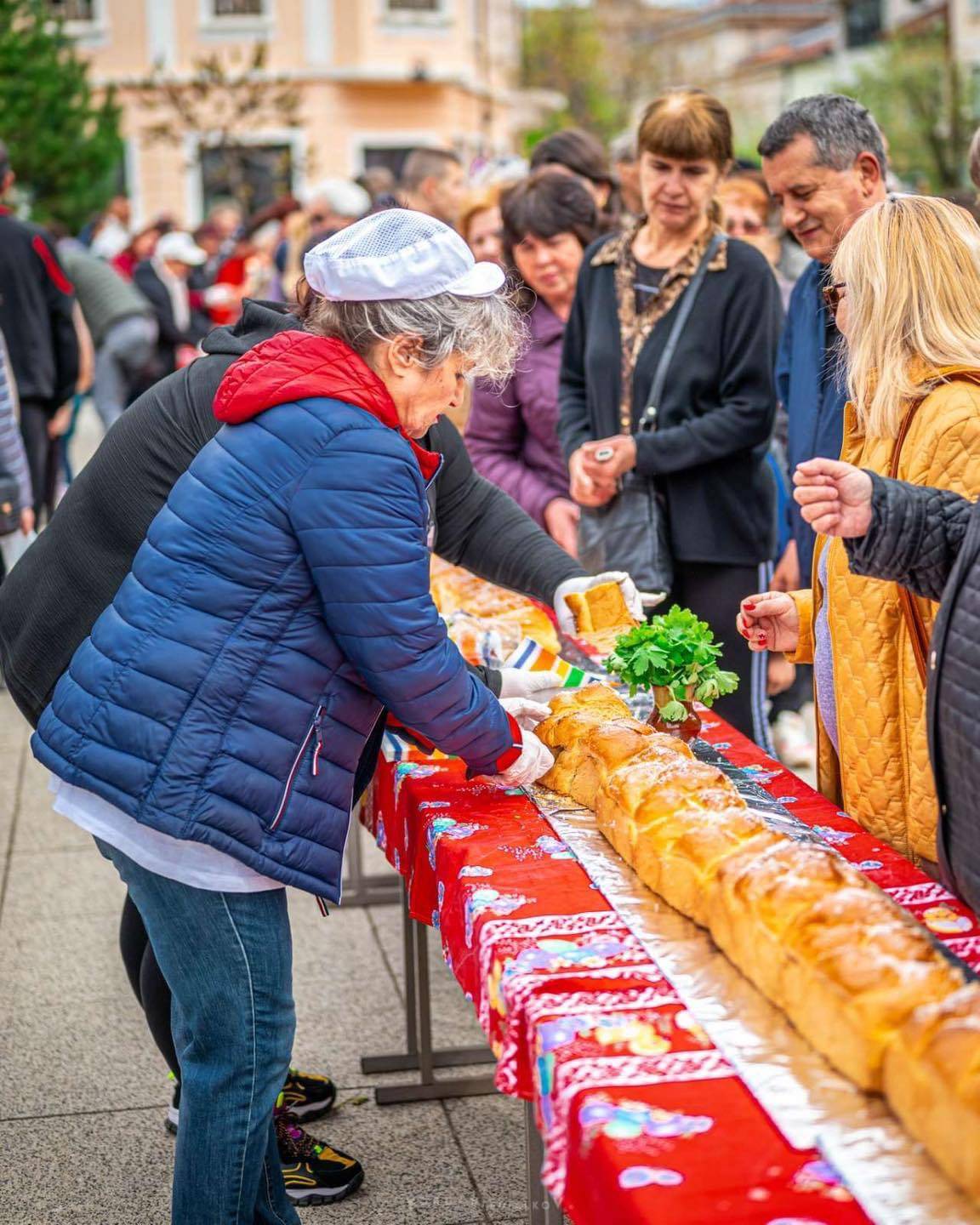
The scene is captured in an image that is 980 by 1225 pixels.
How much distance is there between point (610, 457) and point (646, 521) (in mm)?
209

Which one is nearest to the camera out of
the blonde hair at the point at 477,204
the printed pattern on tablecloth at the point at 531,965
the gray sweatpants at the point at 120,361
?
the printed pattern on tablecloth at the point at 531,965

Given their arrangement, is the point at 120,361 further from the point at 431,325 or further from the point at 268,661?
the point at 268,661

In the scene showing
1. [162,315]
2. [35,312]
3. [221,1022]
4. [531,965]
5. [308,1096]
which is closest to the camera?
[531,965]

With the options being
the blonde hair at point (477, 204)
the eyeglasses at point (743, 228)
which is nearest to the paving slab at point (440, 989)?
the blonde hair at point (477, 204)

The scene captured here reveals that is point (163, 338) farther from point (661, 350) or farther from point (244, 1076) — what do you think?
point (244, 1076)

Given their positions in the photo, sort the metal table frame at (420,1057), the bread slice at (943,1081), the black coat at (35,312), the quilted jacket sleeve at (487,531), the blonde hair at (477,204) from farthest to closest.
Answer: the black coat at (35,312), the blonde hair at (477,204), the metal table frame at (420,1057), the quilted jacket sleeve at (487,531), the bread slice at (943,1081)

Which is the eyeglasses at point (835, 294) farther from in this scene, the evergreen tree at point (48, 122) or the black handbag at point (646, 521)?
the evergreen tree at point (48, 122)

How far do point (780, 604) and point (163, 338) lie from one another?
355 inches

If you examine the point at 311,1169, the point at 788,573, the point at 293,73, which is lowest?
the point at 311,1169

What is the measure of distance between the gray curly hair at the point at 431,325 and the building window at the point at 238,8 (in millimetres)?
31504

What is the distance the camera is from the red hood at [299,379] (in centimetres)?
208

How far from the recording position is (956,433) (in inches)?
89.5

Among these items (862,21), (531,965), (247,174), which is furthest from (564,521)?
(862,21)

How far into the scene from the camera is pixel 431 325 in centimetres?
216
